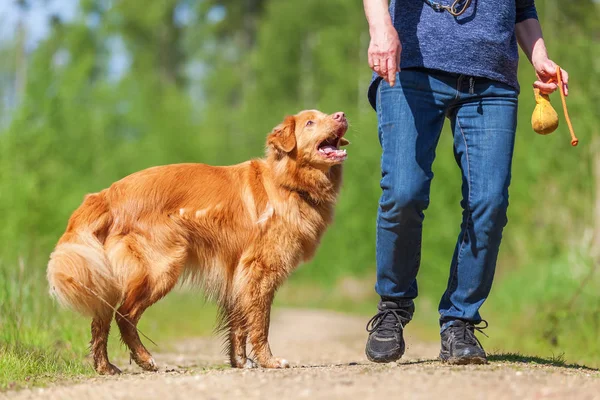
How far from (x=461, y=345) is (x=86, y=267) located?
228cm

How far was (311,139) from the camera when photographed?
5.79 metres

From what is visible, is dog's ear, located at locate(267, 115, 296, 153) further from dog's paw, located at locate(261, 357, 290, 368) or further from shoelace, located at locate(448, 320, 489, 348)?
shoelace, located at locate(448, 320, 489, 348)

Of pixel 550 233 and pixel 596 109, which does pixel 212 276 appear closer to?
pixel 596 109

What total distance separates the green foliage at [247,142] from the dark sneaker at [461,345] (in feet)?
7.35

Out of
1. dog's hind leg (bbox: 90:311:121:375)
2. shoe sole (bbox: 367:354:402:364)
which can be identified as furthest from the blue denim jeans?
dog's hind leg (bbox: 90:311:121:375)

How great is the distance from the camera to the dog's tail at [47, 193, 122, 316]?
4852 mm

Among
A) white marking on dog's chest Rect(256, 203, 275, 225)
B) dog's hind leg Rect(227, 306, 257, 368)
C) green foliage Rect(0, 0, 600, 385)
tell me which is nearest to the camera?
white marking on dog's chest Rect(256, 203, 275, 225)


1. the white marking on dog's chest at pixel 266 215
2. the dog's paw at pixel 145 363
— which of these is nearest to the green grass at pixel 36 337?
the dog's paw at pixel 145 363

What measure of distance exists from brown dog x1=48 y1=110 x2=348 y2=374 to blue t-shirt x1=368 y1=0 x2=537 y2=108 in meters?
1.37

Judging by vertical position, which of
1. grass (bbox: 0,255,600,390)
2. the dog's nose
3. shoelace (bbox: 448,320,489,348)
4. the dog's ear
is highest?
the dog's nose

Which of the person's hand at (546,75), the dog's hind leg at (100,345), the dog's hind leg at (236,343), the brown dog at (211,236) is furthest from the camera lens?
the dog's hind leg at (236,343)

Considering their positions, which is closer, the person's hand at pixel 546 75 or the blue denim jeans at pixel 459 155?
the blue denim jeans at pixel 459 155

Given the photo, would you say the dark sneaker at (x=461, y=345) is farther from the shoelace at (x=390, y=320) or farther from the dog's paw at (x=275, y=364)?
the dog's paw at (x=275, y=364)

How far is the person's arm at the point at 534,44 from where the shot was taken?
4.75m
